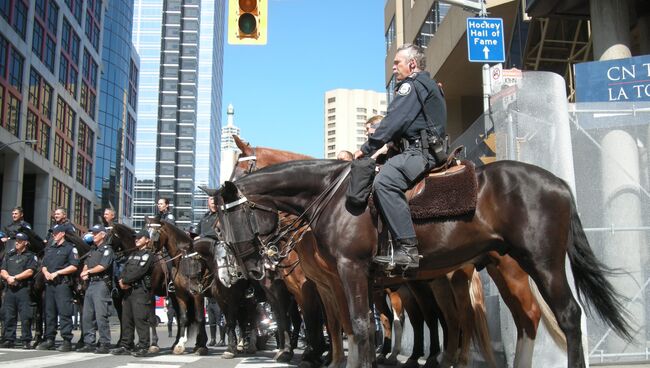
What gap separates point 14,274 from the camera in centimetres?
1281

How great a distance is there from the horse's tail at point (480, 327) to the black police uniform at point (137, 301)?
5951mm

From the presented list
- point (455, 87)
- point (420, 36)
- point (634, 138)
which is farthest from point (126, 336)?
point (420, 36)

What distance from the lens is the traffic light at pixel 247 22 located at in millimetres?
10719

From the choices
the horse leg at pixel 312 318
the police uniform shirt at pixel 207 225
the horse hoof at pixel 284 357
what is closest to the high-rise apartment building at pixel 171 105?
the police uniform shirt at pixel 207 225

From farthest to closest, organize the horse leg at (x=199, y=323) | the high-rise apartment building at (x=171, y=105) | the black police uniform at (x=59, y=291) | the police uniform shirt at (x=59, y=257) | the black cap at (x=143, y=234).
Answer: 1. the high-rise apartment building at (x=171, y=105)
2. the police uniform shirt at (x=59, y=257)
3. the black police uniform at (x=59, y=291)
4. the black cap at (x=143, y=234)
5. the horse leg at (x=199, y=323)

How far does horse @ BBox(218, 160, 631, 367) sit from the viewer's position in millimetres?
5605

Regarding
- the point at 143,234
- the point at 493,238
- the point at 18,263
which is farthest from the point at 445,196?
the point at 18,263

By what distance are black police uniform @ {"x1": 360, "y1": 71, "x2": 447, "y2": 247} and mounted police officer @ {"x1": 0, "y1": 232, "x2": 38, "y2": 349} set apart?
949 cm

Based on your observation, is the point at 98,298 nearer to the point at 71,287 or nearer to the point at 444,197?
the point at 71,287

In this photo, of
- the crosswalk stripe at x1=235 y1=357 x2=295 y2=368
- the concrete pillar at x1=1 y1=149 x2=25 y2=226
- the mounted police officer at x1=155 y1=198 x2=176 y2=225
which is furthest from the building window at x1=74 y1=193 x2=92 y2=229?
the crosswalk stripe at x1=235 y1=357 x2=295 y2=368

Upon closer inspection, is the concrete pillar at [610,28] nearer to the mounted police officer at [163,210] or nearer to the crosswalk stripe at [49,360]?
the mounted police officer at [163,210]

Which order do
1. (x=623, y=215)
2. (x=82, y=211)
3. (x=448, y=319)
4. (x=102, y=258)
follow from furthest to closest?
(x=82, y=211) → (x=102, y=258) → (x=623, y=215) → (x=448, y=319)

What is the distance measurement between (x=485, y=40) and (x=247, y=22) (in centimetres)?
509

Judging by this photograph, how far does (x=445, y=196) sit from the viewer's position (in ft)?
19.2
